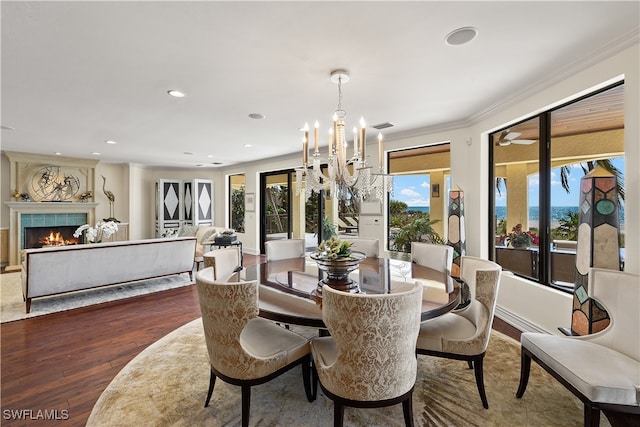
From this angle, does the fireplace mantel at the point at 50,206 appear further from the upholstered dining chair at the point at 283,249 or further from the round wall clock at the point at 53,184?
the upholstered dining chair at the point at 283,249

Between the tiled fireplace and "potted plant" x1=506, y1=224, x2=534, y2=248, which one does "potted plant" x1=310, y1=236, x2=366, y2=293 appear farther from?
the tiled fireplace

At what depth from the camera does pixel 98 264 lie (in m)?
4.12

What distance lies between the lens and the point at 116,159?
749 cm

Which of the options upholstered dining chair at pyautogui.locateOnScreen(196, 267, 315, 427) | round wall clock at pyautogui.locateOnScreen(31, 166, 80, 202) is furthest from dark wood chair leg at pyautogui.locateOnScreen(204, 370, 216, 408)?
round wall clock at pyautogui.locateOnScreen(31, 166, 80, 202)

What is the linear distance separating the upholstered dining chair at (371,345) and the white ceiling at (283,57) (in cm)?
171

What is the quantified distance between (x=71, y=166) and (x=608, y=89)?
32.0 feet

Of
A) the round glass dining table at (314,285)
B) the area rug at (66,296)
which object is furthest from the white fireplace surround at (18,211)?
the round glass dining table at (314,285)

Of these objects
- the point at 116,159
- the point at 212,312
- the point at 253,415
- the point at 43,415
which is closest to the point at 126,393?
the point at 43,415

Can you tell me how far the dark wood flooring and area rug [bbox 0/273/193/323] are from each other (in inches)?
10.0

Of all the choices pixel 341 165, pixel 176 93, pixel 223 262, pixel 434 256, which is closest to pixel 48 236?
pixel 176 93

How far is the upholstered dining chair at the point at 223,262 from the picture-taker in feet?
8.18

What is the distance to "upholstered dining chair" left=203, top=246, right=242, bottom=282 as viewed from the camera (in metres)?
2.49

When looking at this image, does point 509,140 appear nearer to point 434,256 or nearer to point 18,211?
point 434,256

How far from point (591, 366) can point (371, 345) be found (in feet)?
4.13
